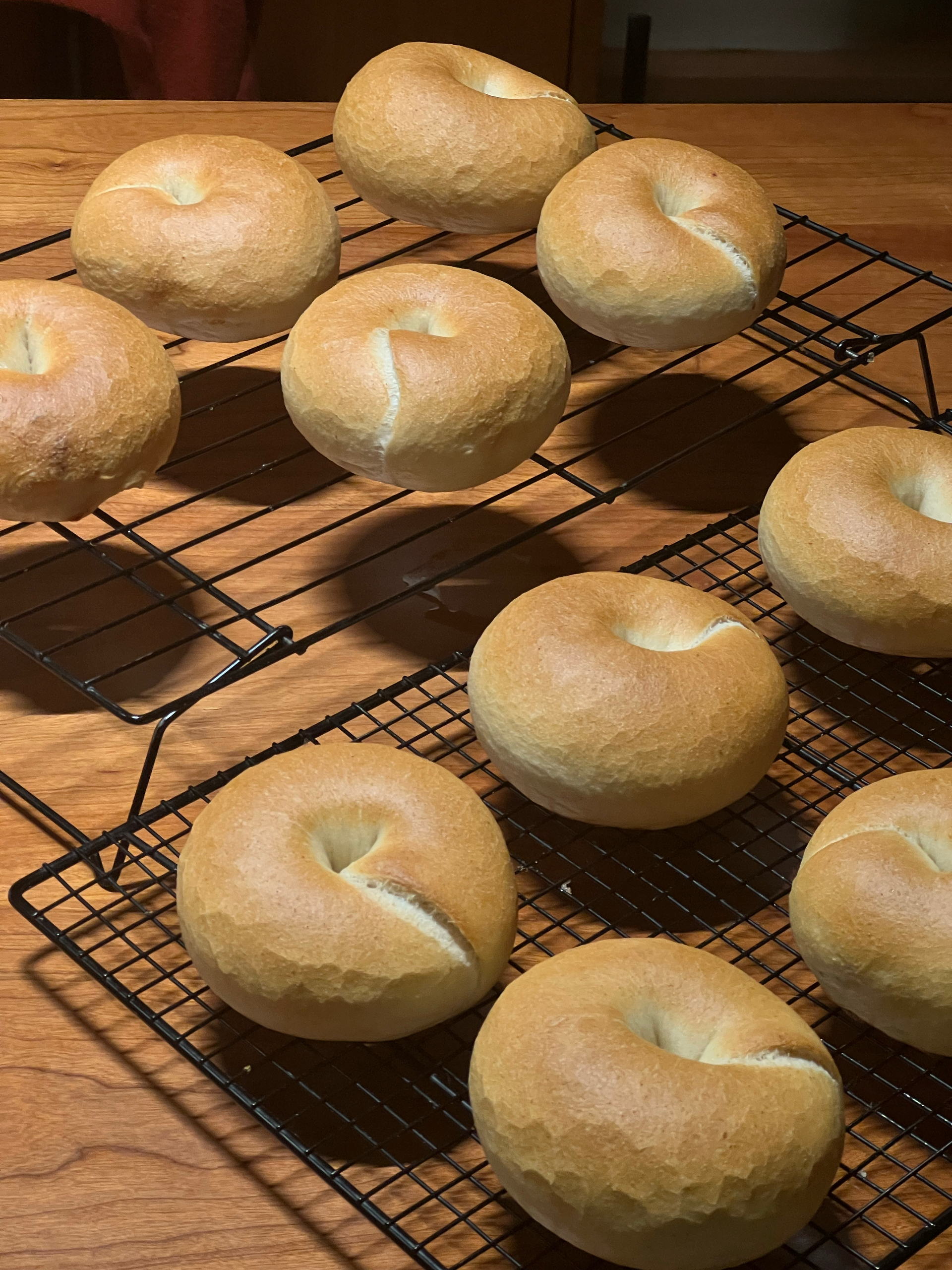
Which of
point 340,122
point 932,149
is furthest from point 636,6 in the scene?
point 340,122

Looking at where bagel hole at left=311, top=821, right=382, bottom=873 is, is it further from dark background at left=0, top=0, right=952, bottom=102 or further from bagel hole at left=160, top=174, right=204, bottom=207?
dark background at left=0, top=0, right=952, bottom=102

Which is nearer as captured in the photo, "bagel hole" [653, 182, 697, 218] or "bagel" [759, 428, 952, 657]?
"bagel" [759, 428, 952, 657]

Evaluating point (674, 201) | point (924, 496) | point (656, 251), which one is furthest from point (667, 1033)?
point (674, 201)

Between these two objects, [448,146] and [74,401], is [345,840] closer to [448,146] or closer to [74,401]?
[74,401]

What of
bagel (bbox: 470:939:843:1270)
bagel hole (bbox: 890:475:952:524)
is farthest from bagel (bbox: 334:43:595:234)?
bagel (bbox: 470:939:843:1270)

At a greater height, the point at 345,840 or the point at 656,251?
the point at 656,251

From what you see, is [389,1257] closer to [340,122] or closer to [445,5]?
[340,122]

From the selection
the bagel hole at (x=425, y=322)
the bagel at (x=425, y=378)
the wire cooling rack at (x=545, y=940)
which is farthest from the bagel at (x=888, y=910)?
the bagel hole at (x=425, y=322)

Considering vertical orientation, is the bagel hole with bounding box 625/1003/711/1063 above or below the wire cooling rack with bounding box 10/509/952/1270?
above
